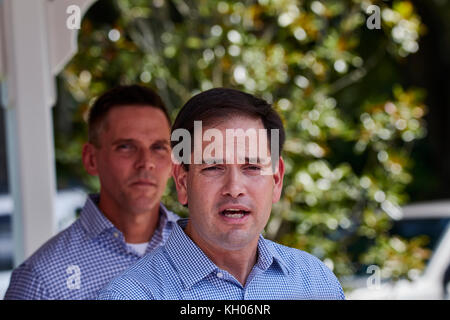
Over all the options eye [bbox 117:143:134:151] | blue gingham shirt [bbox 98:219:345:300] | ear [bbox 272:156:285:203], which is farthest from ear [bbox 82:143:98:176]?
ear [bbox 272:156:285:203]

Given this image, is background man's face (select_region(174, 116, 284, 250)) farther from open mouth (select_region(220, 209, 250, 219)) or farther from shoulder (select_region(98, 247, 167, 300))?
shoulder (select_region(98, 247, 167, 300))

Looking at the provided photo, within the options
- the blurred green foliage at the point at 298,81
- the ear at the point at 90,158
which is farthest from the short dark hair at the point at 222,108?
the blurred green foliage at the point at 298,81

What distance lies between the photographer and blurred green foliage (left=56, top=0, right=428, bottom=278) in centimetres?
382

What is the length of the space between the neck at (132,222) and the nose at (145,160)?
15 centimetres

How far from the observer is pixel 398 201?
3.98 meters

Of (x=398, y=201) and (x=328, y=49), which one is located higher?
(x=328, y=49)

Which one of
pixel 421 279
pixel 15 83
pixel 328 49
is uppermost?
pixel 328 49

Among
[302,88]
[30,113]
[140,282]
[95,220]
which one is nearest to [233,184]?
[140,282]

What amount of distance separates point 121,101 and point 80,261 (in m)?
0.51

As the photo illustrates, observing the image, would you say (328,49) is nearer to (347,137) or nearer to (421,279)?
(347,137)

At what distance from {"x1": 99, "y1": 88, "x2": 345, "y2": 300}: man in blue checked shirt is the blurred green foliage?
2.20 meters

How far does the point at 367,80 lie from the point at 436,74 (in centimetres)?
107

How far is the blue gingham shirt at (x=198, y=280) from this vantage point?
142 cm
